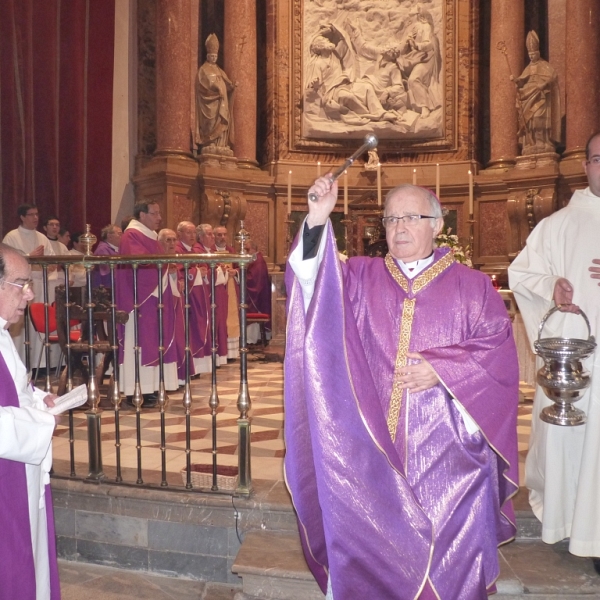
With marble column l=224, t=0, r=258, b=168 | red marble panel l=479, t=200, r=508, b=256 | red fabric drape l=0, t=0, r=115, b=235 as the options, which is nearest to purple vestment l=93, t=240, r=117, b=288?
red fabric drape l=0, t=0, r=115, b=235

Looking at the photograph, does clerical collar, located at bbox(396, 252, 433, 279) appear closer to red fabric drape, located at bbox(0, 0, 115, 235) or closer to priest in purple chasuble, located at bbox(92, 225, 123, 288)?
priest in purple chasuble, located at bbox(92, 225, 123, 288)

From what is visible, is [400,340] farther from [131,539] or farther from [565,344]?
[131,539]

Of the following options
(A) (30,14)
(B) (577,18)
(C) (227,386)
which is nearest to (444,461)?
(C) (227,386)

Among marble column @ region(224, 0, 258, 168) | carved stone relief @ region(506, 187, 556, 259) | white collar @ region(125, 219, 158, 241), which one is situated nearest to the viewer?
white collar @ region(125, 219, 158, 241)

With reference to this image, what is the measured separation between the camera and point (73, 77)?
340 inches

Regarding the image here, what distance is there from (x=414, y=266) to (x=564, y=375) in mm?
693

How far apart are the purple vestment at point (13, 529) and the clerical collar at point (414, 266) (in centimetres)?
135

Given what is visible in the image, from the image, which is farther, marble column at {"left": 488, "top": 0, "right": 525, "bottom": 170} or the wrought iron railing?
marble column at {"left": 488, "top": 0, "right": 525, "bottom": 170}

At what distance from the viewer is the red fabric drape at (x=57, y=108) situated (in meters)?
7.68

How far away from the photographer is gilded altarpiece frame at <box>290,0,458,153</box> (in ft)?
32.8

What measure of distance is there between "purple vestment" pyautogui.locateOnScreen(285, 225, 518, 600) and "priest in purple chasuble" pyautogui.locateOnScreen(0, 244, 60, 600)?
2.69ft

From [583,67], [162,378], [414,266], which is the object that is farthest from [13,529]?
[583,67]

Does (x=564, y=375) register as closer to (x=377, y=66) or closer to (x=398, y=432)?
(x=398, y=432)

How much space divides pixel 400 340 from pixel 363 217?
7.72 meters
